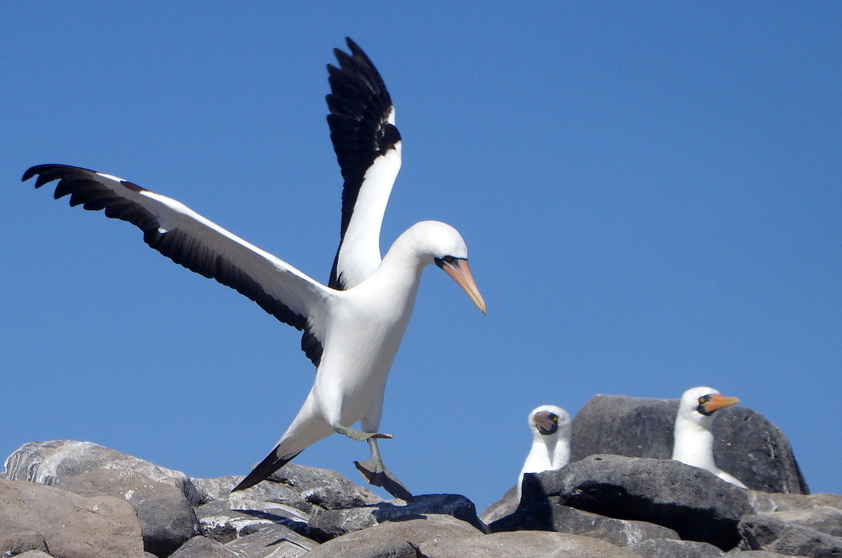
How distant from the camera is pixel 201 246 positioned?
8.91 metres

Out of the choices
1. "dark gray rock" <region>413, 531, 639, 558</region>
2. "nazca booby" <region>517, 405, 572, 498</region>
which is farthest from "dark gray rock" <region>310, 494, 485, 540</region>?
"nazca booby" <region>517, 405, 572, 498</region>

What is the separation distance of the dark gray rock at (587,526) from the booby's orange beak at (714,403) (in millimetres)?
4104

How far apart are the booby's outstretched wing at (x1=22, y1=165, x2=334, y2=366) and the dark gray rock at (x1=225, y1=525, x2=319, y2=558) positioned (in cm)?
213

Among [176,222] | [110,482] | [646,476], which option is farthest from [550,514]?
[176,222]

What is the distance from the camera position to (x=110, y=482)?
24.8 ft

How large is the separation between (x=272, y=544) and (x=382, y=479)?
1.48 metres

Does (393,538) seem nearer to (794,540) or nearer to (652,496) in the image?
(652,496)

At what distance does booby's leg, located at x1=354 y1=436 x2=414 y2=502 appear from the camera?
842cm

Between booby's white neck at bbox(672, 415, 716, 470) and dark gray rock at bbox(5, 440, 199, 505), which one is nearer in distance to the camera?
dark gray rock at bbox(5, 440, 199, 505)

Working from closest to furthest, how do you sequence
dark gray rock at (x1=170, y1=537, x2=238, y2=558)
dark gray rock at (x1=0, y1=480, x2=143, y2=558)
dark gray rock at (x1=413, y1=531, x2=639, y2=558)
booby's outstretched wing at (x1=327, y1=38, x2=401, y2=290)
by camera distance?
dark gray rock at (x1=413, y1=531, x2=639, y2=558)
dark gray rock at (x1=0, y1=480, x2=143, y2=558)
dark gray rock at (x1=170, y1=537, x2=238, y2=558)
booby's outstretched wing at (x1=327, y1=38, x2=401, y2=290)

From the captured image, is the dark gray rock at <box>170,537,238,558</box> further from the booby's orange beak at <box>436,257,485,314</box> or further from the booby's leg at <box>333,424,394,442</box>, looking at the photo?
the booby's orange beak at <box>436,257,485,314</box>

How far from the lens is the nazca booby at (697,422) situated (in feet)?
37.4

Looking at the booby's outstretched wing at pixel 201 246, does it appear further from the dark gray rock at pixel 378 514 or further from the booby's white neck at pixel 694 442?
the booby's white neck at pixel 694 442

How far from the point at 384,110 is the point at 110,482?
18.4ft
